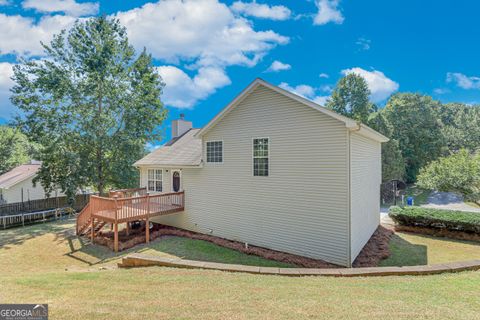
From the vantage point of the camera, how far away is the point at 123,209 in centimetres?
1152

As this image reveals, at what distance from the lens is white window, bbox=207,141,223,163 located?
1177 centimetres

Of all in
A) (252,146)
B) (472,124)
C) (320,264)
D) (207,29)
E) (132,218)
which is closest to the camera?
(320,264)

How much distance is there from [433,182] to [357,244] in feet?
24.5

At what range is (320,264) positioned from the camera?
28.7ft

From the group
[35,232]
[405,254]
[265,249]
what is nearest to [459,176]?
[405,254]

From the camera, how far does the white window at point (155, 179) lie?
14.8 m

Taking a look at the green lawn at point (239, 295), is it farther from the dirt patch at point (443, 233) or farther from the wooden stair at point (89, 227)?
the dirt patch at point (443, 233)

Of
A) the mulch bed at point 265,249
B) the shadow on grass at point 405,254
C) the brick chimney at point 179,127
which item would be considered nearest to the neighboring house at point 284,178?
the mulch bed at point 265,249

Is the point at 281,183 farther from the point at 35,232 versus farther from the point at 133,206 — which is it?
the point at 35,232

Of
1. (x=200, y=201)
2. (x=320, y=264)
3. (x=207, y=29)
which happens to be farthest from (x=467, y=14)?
(x=200, y=201)

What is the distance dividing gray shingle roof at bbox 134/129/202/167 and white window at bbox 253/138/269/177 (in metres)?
3.17

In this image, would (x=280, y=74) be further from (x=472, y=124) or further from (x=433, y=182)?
(x=472, y=124)

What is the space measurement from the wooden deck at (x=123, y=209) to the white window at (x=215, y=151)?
2670mm

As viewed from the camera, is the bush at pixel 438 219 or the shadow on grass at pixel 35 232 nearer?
the bush at pixel 438 219
